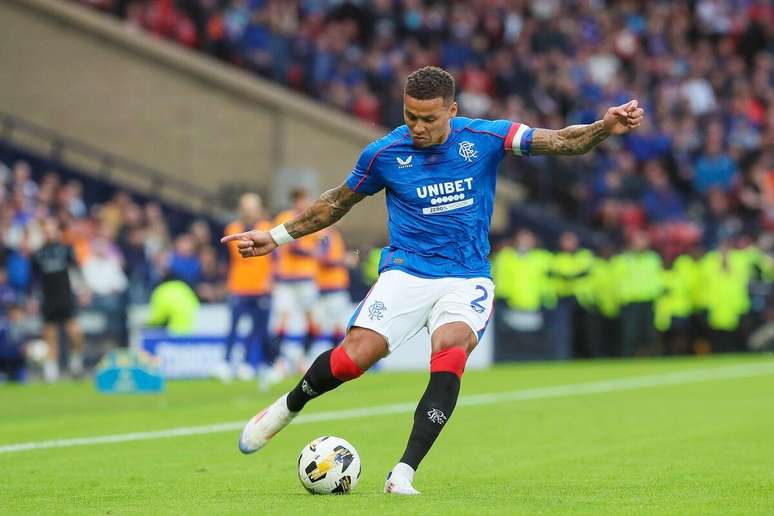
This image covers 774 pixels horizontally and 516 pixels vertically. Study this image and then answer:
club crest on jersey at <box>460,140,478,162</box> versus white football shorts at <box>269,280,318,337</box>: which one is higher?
club crest on jersey at <box>460,140,478,162</box>

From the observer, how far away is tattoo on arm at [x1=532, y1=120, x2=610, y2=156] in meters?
8.17

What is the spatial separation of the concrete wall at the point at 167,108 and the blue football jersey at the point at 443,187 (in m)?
18.1

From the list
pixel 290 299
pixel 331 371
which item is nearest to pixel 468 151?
pixel 331 371

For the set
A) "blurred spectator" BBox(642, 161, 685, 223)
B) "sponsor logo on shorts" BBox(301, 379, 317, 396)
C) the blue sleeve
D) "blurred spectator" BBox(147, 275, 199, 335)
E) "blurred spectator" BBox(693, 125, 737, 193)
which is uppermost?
"blurred spectator" BBox(693, 125, 737, 193)

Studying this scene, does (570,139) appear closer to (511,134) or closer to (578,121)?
(511,134)

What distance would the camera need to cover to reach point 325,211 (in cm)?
873

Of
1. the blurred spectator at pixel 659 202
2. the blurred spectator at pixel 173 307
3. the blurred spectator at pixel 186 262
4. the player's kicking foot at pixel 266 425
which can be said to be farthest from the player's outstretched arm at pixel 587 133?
the blurred spectator at pixel 659 202

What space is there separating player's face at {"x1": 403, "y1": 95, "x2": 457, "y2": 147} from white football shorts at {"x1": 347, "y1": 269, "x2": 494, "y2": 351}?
2.62ft

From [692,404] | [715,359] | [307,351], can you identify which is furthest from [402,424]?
[715,359]

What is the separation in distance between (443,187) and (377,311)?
79 cm

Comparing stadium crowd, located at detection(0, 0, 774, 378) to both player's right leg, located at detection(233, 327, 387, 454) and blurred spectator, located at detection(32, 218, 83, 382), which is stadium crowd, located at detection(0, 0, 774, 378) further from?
player's right leg, located at detection(233, 327, 387, 454)

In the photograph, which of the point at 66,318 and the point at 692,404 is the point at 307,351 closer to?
the point at 66,318

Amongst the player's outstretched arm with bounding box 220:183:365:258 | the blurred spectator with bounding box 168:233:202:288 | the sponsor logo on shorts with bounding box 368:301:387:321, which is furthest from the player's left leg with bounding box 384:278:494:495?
the blurred spectator with bounding box 168:233:202:288

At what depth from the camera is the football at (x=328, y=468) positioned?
26.7 ft
